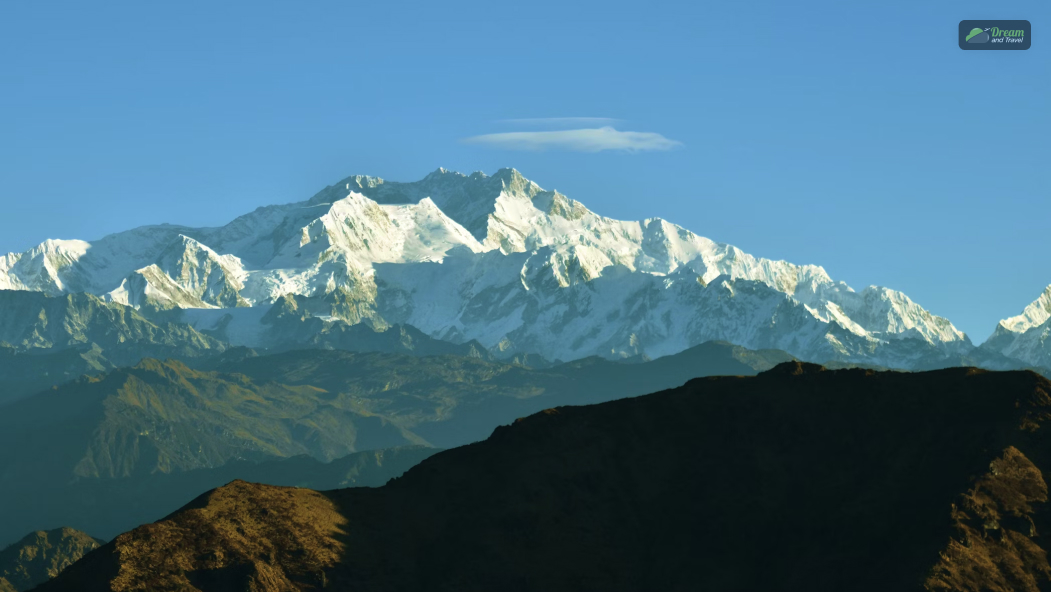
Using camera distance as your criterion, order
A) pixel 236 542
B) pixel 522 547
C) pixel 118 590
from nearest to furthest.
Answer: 1. pixel 118 590
2. pixel 236 542
3. pixel 522 547

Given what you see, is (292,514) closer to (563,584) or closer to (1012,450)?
(563,584)

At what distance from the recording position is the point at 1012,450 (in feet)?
648

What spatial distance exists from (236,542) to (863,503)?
75673mm

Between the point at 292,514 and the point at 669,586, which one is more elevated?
the point at 292,514

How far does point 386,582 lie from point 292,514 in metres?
14.8

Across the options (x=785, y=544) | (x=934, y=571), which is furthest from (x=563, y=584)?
(x=934, y=571)

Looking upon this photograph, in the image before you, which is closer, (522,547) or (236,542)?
(236,542)

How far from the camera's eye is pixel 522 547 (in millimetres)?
194875

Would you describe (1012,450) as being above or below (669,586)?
above

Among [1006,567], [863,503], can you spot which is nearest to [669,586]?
[863,503]

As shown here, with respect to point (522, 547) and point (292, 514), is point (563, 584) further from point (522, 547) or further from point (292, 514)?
point (292, 514)

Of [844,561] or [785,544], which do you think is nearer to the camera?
[844,561]

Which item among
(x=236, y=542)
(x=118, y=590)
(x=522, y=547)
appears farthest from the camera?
(x=522, y=547)

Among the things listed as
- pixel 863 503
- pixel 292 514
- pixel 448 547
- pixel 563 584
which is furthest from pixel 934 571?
pixel 292 514
